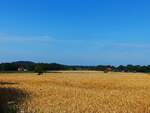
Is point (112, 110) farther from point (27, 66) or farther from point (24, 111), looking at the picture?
point (27, 66)

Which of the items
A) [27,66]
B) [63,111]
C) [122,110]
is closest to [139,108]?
[122,110]

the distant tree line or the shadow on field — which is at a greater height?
the distant tree line

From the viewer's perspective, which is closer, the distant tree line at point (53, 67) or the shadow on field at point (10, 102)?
the shadow on field at point (10, 102)

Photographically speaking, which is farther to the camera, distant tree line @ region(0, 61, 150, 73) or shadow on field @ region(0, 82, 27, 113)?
distant tree line @ region(0, 61, 150, 73)

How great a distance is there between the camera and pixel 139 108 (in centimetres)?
2209

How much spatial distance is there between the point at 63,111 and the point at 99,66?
129 m

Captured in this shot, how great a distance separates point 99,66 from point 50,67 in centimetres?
2170

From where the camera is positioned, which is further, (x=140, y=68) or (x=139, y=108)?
(x=140, y=68)

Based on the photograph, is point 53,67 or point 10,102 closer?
point 10,102

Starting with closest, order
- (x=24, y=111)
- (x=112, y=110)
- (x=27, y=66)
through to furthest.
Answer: (x=24, y=111)
(x=112, y=110)
(x=27, y=66)

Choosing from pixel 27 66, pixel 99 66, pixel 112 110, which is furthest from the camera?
pixel 99 66

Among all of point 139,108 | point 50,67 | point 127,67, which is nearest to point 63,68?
Result: point 50,67

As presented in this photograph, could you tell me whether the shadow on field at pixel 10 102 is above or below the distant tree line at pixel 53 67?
below

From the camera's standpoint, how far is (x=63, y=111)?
20281 mm
